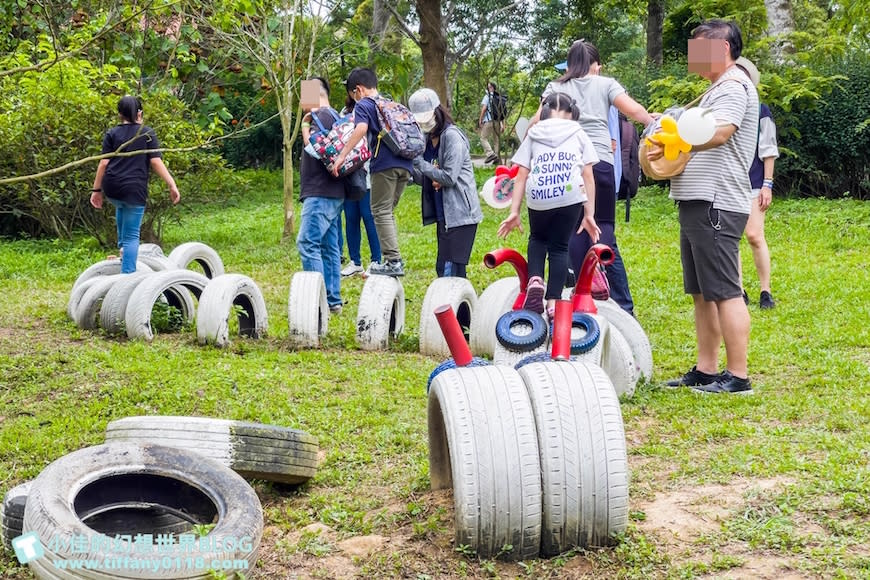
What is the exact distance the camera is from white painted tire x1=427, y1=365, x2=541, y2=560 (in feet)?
11.0

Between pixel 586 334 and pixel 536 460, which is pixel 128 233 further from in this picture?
pixel 536 460

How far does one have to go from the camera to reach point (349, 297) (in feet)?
30.0

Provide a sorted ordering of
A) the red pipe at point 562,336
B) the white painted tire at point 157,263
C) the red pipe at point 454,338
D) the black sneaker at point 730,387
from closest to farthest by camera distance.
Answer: the red pipe at point 454,338 → the red pipe at point 562,336 → the black sneaker at point 730,387 → the white painted tire at point 157,263

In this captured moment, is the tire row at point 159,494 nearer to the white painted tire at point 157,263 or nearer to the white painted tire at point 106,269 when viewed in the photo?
the white painted tire at point 106,269

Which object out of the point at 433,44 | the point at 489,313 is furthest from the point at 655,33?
the point at 489,313

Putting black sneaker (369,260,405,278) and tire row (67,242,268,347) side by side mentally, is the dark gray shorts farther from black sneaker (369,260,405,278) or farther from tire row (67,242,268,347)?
black sneaker (369,260,405,278)

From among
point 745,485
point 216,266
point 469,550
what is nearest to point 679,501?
point 745,485

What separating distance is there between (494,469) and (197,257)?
6.88 metres

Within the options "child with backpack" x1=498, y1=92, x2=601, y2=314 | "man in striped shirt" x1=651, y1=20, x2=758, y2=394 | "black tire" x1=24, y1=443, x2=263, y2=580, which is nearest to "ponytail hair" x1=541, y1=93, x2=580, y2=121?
"child with backpack" x1=498, y1=92, x2=601, y2=314

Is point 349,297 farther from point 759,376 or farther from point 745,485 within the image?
point 745,485

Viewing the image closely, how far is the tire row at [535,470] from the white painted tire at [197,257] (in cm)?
632

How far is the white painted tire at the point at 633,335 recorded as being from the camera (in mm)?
5863

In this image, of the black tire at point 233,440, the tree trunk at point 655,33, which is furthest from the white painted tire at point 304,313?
the tree trunk at point 655,33

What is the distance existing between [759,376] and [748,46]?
1020 cm
